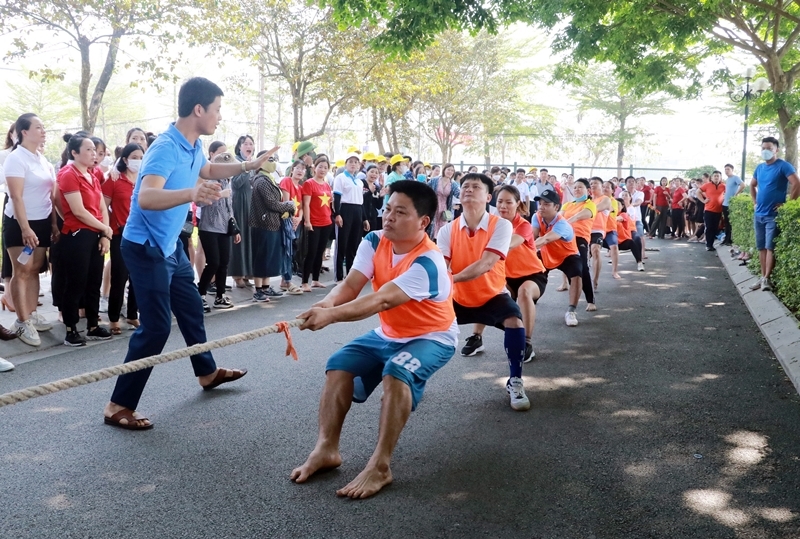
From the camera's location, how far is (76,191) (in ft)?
20.6

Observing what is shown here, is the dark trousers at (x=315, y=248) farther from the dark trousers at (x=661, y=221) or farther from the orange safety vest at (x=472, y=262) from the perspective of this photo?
the dark trousers at (x=661, y=221)

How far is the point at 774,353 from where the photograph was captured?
6.69m

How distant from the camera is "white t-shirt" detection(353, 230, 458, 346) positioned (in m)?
3.65

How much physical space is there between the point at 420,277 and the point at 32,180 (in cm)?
438

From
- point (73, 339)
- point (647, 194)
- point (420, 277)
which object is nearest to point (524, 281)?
point (420, 277)

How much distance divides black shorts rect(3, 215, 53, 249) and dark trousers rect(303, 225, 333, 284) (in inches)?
168

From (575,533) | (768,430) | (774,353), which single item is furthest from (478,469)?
(774,353)

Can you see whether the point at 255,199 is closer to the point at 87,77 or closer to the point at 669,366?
the point at 669,366

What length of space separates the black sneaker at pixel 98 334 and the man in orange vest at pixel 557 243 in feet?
14.5

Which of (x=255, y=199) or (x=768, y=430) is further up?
(x=255, y=199)

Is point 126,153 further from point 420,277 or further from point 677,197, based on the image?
point 677,197

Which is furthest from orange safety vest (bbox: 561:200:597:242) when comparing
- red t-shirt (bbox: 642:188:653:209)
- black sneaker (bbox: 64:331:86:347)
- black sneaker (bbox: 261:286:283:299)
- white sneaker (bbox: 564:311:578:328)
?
red t-shirt (bbox: 642:188:653:209)

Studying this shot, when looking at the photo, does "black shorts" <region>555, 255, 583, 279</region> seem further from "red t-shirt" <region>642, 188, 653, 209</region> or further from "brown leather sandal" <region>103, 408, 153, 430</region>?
"red t-shirt" <region>642, 188, 653, 209</region>

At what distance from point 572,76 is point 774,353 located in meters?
9.63
